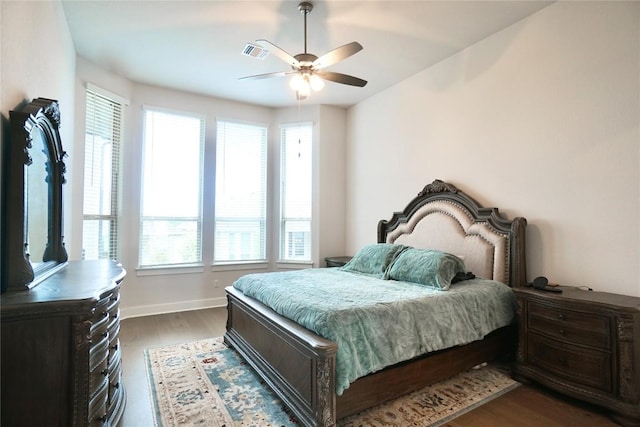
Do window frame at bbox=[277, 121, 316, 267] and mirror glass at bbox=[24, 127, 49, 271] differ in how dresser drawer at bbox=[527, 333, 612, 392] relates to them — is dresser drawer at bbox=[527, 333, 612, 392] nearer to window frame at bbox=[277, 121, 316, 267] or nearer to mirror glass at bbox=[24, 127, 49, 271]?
window frame at bbox=[277, 121, 316, 267]

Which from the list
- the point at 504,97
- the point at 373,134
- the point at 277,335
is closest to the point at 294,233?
the point at 373,134

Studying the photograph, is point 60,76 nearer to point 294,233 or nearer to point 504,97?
point 294,233

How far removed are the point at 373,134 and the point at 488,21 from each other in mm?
2112

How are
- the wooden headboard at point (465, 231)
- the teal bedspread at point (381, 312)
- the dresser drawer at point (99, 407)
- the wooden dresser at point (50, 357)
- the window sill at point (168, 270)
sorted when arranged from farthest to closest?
the window sill at point (168, 270) < the wooden headboard at point (465, 231) < the teal bedspread at point (381, 312) < the dresser drawer at point (99, 407) < the wooden dresser at point (50, 357)

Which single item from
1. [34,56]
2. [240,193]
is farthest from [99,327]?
[240,193]

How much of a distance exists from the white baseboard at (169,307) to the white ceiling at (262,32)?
3.13 metres

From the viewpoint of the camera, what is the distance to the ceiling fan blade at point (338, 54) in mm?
2554

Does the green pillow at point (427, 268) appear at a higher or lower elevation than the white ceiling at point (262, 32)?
lower

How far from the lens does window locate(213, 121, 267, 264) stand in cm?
515

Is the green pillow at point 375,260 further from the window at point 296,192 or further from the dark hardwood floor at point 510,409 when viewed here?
the window at point 296,192

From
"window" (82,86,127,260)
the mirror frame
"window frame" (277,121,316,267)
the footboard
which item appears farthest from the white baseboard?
the mirror frame

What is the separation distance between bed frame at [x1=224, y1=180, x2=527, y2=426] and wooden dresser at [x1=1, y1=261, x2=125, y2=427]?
3.67 ft

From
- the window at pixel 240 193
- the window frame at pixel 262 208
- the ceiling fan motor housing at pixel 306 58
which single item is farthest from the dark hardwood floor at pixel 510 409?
the ceiling fan motor housing at pixel 306 58

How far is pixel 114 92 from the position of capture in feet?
13.8
